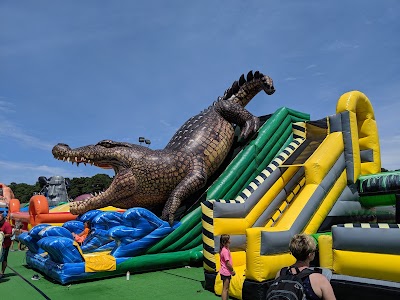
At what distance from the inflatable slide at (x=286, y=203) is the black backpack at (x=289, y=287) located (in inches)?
80.5

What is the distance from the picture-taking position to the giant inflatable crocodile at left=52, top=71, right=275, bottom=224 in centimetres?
644

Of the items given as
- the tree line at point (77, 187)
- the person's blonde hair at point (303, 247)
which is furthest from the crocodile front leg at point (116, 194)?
the tree line at point (77, 187)

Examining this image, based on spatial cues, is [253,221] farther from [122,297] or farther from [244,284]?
[122,297]

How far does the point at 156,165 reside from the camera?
255 inches

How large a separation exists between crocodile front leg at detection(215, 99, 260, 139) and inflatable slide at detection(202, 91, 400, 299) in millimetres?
1977

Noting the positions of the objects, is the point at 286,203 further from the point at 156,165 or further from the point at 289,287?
the point at 289,287

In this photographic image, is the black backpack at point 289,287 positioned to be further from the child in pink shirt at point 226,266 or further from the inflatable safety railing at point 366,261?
the child in pink shirt at point 226,266

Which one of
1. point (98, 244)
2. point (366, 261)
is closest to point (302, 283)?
point (366, 261)

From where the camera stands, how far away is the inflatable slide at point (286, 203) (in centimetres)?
381

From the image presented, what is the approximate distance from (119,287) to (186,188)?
210cm

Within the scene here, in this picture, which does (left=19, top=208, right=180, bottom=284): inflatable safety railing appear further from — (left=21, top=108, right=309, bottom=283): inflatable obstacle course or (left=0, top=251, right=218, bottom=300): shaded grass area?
(left=0, top=251, right=218, bottom=300): shaded grass area

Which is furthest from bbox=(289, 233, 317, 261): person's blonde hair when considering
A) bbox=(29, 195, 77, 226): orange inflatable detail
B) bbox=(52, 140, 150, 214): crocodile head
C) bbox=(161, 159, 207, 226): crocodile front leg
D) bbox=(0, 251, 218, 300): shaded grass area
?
bbox=(29, 195, 77, 226): orange inflatable detail

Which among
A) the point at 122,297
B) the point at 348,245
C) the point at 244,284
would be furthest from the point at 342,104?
the point at 122,297

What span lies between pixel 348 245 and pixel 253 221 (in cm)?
153
